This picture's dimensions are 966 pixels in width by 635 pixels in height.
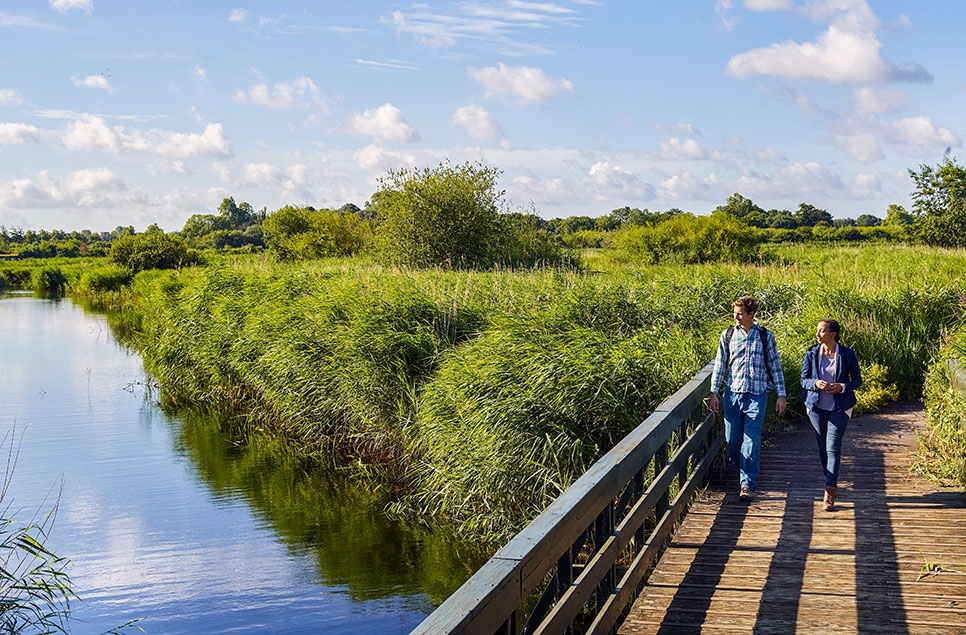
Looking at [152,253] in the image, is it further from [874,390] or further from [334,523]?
[874,390]

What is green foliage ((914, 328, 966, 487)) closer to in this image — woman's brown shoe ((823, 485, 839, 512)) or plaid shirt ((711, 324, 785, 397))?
woman's brown shoe ((823, 485, 839, 512))

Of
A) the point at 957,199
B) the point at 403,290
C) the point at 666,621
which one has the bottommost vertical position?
the point at 666,621

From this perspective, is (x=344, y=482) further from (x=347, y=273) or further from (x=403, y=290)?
(x=347, y=273)

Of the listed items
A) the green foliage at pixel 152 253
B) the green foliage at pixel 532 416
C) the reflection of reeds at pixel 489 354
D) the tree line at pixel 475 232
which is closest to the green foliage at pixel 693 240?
the tree line at pixel 475 232

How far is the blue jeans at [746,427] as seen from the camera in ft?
24.2

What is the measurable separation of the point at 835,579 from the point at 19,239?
15518 centimetres

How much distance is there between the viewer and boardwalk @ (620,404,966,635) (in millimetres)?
4902

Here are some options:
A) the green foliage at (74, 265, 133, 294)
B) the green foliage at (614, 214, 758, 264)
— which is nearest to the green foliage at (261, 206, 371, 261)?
the green foliage at (74, 265, 133, 294)

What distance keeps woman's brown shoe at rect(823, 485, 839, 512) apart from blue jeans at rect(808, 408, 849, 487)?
1.3 inches

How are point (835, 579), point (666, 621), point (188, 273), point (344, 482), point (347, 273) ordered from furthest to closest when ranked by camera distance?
point (188, 273), point (347, 273), point (344, 482), point (835, 579), point (666, 621)

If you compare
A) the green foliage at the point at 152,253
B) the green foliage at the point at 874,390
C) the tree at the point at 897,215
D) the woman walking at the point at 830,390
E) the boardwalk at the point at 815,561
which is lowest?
the boardwalk at the point at 815,561

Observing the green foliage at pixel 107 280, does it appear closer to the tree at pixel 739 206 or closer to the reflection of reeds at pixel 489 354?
the reflection of reeds at pixel 489 354

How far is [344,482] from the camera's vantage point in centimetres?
1339

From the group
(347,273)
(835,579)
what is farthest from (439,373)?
(347,273)
